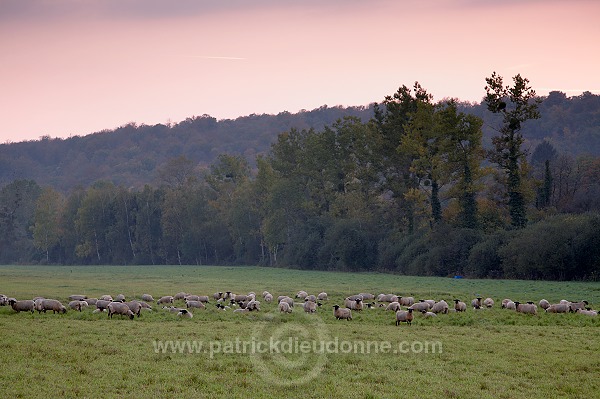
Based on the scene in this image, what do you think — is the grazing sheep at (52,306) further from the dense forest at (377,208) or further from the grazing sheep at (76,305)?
the dense forest at (377,208)

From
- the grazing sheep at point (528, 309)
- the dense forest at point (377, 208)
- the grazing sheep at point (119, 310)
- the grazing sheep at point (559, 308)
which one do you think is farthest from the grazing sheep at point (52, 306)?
the dense forest at point (377, 208)

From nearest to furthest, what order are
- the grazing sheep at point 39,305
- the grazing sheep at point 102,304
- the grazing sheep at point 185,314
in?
1. the grazing sheep at point 185,314
2. the grazing sheep at point 39,305
3. the grazing sheep at point 102,304

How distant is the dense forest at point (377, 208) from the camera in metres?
64.1

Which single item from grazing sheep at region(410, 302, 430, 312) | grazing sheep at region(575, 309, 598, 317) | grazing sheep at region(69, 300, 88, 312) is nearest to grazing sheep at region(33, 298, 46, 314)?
grazing sheep at region(69, 300, 88, 312)

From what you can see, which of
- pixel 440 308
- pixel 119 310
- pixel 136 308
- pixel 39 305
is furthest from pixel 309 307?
pixel 39 305

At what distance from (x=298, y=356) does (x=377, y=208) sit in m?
67.4

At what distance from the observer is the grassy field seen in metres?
16.5

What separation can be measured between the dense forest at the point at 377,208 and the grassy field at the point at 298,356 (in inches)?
1351

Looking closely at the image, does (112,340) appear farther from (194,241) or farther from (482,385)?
(194,241)

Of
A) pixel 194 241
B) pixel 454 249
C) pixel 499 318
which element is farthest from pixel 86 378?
pixel 194 241

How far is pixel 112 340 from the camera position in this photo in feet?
74.2

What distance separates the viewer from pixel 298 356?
20.3 meters

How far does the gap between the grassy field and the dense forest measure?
3431 cm

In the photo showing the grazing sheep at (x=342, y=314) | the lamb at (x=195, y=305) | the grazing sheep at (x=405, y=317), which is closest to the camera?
the grazing sheep at (x=405, y=317)
